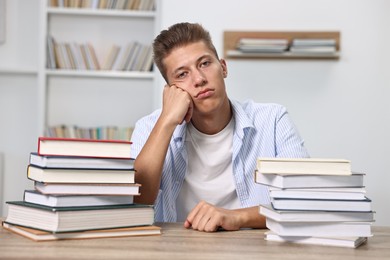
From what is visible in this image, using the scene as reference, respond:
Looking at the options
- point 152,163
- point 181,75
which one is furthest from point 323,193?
A: point 181,75

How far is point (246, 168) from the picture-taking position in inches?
86.1

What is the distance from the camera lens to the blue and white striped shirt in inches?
85.1

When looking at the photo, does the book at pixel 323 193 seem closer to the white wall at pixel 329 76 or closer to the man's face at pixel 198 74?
the man's face at pixel 198 74

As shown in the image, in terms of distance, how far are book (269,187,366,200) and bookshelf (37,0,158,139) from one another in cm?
319

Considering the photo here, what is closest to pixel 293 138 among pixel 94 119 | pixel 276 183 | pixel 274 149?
pixel 274 149

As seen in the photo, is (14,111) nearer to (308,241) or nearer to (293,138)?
(293,138)

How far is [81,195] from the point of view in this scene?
4.43 ft

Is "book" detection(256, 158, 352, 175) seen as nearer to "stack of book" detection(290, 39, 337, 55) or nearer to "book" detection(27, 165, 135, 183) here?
"book" detection(27, 165, 135, 183)

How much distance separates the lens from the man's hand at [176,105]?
2043 mm

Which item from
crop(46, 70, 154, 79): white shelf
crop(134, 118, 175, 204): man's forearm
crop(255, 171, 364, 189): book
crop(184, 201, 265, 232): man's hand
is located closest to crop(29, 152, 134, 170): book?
crop(184, 201, 265, 232): man's hand

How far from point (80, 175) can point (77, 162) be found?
0.03 metres

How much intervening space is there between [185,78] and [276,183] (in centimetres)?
90

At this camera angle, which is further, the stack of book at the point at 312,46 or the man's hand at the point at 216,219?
the stack of book at the point at 312,46

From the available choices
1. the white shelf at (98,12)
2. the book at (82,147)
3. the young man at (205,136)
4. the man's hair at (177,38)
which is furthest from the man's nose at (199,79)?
the white shelf at (98,12)
